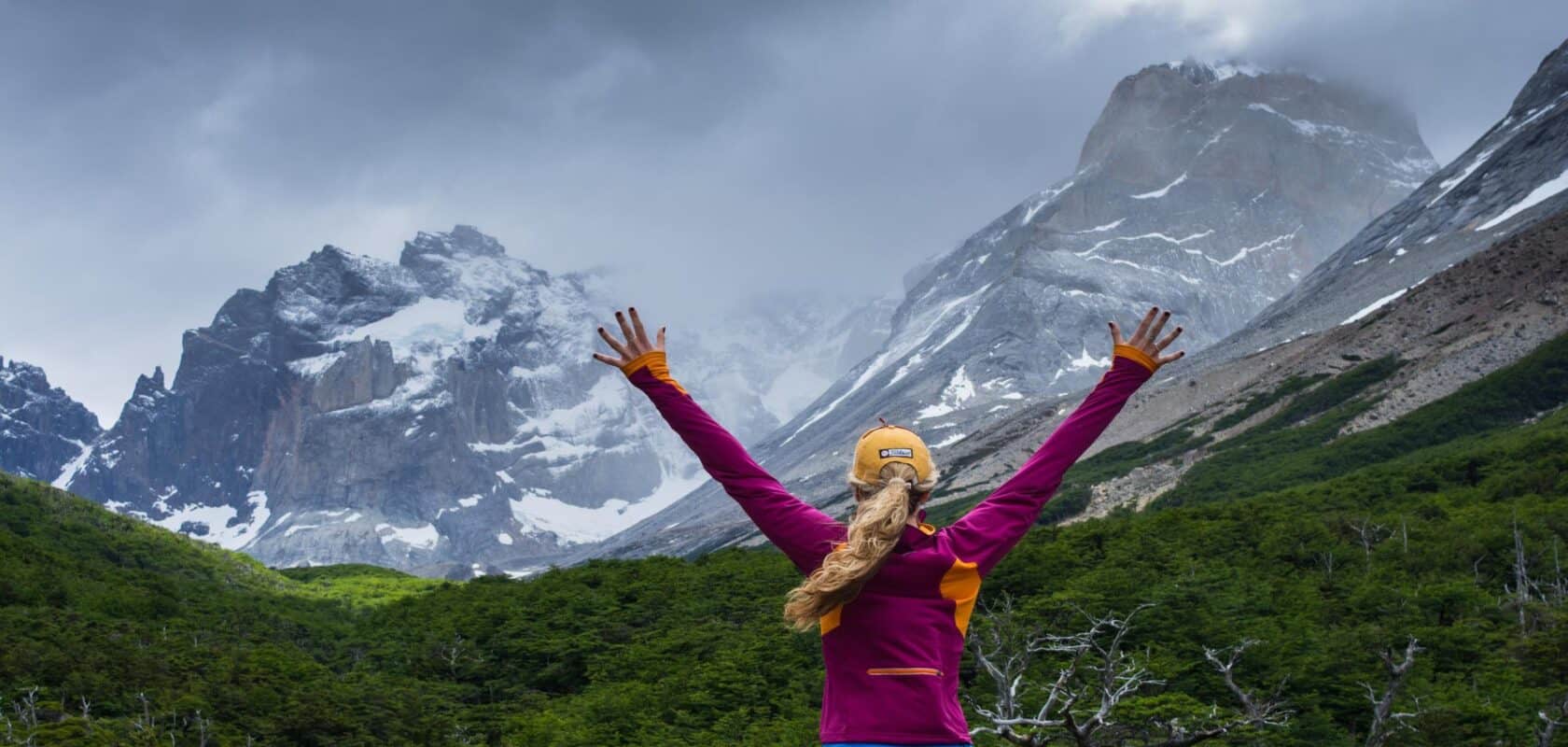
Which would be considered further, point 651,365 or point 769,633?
point 769,633

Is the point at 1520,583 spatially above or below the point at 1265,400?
below

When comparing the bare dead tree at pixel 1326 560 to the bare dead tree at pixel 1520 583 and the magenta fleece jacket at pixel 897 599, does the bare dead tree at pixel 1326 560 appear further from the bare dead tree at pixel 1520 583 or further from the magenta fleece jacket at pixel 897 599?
the magenta fleece jacket at pixel 897 599

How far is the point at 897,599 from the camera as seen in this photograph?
6.86 m

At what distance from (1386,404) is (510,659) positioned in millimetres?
95815

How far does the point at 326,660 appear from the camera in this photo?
226ft

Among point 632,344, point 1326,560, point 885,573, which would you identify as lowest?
point 1326,560

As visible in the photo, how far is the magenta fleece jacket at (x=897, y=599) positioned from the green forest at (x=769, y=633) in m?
10.7

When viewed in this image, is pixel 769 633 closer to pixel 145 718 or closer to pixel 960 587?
pixel 145 718

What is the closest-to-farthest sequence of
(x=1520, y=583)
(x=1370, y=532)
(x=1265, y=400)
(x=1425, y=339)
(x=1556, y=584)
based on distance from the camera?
Result: (x=1520, y=583) → (x=1556, y=584) → (x=1370, y=532) → (x=1425, y=339) → (x=1265, y=400)

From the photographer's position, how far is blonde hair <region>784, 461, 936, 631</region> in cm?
649

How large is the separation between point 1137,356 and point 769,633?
162 ft

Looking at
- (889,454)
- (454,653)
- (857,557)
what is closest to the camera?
(857,557)

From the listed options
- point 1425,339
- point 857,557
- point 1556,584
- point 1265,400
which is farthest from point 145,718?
point 1265,400

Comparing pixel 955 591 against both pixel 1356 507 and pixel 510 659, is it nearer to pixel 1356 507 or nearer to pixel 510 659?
pixel 510 659
